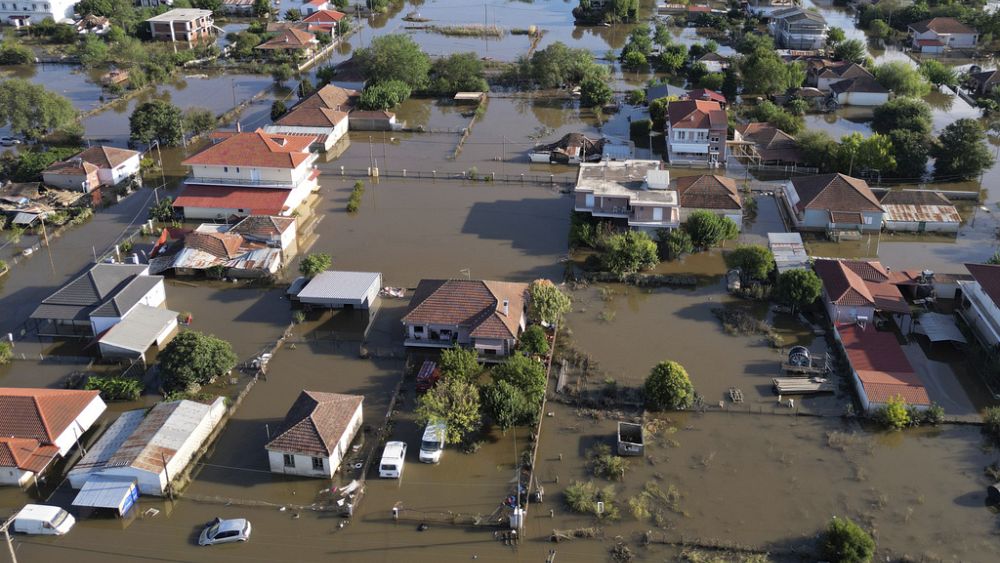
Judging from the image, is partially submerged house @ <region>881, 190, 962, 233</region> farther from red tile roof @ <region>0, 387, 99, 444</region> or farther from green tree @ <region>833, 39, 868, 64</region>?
red tile roof @ <region>0, 387, 99, 444</region>

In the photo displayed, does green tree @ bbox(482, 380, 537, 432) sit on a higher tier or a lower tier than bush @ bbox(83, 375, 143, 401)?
higher

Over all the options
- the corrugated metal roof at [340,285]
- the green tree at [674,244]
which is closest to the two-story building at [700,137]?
the green tree at [674,244]

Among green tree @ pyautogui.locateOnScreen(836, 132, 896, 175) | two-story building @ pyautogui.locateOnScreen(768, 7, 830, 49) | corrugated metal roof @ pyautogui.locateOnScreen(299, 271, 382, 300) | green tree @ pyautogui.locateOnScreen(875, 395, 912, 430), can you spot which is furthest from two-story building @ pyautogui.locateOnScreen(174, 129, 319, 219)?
two-story building @ pyautogui.locateOnScreen(768, 7, 830, 49)

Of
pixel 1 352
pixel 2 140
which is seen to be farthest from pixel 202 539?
pixel 2 140

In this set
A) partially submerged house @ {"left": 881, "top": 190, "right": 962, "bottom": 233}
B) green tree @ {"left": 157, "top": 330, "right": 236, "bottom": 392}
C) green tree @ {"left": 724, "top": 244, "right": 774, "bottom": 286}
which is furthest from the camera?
partially submerged house @ {"left": 881, "top": 190, "right": 962, "bottom": 233}

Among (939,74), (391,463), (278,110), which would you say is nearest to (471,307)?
(391,463)

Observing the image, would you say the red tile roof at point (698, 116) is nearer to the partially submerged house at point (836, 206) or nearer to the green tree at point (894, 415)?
the partially submerged house at point (836, 206)
